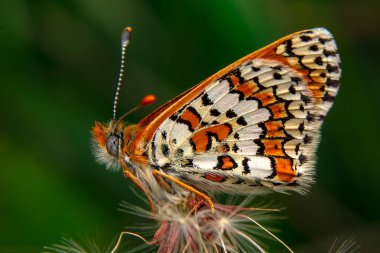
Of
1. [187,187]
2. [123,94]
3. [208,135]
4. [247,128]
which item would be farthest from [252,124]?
[123,94]

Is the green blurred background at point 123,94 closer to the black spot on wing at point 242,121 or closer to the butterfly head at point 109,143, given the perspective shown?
the butterfly head at point 109,143

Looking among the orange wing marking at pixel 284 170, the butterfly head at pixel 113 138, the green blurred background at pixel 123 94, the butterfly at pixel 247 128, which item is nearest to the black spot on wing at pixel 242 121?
the butterfly at pixel 247 128

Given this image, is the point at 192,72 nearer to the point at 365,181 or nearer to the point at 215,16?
the point at 215,16

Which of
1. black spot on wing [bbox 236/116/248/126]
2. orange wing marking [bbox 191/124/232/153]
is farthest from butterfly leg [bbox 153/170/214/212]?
black spot on wing [bbox 236/116/248/126]

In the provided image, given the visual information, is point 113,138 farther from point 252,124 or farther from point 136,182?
point 252,124

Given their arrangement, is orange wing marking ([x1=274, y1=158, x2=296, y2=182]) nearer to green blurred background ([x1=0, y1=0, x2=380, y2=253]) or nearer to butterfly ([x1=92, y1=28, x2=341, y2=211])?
butterfly ([x1=92, y1=28, x2=341, y2=211])

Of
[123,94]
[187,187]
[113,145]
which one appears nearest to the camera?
[187,187]

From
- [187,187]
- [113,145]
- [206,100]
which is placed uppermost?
[206,100]
